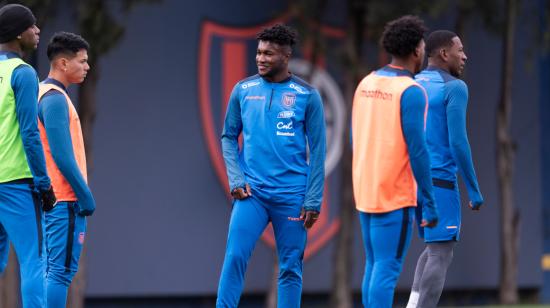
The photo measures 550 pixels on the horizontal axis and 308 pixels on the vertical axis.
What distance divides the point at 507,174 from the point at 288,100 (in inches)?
365

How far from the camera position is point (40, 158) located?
712 cm

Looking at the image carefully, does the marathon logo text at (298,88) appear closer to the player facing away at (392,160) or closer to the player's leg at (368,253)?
the player facing away at (392,160)

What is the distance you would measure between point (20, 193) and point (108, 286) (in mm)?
7590

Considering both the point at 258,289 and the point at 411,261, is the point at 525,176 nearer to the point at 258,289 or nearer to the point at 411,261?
the point at 411,261

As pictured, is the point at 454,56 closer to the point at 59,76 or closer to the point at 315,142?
the point at 315,142

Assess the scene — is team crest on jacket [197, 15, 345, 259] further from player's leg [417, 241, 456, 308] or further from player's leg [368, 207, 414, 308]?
player's leg [368, 207, 414, 308]

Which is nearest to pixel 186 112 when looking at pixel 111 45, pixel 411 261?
pixel 111 45

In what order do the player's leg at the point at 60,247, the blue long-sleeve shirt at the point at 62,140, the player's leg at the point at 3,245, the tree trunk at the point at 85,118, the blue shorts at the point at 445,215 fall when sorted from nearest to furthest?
the player's leg at the point at 3,245 < the blue long-sleeve shirt at the point at 62,140 < the player's leg at the point at 60,247 < the blue shorts at the point at 445,215 < the tree trunk at the point at 85,118

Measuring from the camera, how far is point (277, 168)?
→ 25.4ft

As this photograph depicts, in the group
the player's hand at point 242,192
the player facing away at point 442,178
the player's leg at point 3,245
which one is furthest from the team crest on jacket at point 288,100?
the player's leg at point 3,245

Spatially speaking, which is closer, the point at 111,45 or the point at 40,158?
the point at 40,158

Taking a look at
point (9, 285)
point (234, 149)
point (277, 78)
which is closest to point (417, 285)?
point (234, 149)

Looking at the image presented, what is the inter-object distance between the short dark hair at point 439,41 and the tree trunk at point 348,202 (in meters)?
6.78

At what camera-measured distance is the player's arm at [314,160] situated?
25.4 ft
